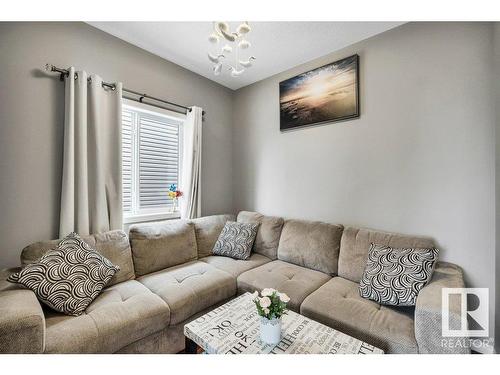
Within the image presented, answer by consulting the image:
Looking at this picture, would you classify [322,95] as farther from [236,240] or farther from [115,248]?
[115,248]

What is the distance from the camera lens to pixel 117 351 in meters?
1.27

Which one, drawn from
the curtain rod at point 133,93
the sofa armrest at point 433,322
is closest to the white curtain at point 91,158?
the curtain rod at point 133,93

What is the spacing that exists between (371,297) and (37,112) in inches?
112

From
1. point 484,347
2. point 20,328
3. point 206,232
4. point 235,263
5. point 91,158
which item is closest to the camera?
point 20,328

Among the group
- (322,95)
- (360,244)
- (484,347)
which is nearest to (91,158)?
(322,95)

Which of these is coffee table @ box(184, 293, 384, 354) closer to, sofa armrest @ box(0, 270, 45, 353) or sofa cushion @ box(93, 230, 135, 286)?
sofa armrest @ box(0, 270, 45, 353)

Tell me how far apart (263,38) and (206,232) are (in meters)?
2.05

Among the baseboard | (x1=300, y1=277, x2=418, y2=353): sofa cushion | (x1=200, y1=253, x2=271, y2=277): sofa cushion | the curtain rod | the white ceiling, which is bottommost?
the baseboard

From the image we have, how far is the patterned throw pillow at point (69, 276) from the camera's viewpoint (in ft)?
4.25

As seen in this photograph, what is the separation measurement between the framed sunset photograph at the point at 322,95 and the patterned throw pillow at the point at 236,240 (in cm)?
128

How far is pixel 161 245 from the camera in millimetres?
2059

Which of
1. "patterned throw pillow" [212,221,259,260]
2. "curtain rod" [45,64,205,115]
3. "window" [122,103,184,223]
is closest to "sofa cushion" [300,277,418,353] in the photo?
"patterned throw pillow" [212,221,259,260]

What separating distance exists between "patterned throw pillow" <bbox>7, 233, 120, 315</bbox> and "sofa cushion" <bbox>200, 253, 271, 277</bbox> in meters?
0.86

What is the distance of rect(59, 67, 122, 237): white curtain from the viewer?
1.77 meters
